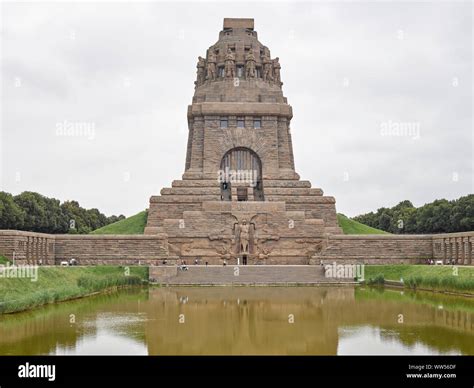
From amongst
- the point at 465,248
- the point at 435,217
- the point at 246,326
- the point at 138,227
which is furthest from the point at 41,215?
the point at 246,326

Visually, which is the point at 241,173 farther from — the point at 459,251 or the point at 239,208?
the point at 459,251

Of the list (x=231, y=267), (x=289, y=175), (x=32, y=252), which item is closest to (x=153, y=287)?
(x=231, y=267)

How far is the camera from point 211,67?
51.3 meters

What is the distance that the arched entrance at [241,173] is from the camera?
48.0m

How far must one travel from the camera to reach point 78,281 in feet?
89.7

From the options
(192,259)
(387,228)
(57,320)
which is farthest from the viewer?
(387,228)

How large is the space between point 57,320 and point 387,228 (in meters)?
60.3

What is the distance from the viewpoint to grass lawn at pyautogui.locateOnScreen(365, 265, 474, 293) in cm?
2578

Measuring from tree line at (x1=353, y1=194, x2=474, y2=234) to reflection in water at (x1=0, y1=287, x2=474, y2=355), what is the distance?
32.1 metres

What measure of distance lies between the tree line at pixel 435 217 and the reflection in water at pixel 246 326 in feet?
105

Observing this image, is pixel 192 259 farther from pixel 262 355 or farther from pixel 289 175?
pixel 262 355

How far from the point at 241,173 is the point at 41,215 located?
851 inches

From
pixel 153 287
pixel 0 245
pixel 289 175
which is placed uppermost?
pixel 289 175

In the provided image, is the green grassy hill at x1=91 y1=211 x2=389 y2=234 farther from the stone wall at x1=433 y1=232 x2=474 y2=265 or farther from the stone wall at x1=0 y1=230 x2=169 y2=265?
the stone wall at x1=433 y1=232 x2=474 y2=265
